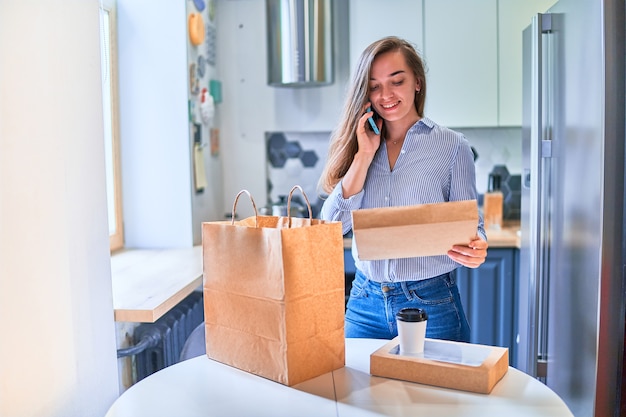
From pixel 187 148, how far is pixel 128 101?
11.4 inches

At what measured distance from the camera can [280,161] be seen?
11.4ft

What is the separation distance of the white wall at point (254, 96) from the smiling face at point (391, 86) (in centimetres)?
158

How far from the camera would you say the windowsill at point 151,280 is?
69.8 inches

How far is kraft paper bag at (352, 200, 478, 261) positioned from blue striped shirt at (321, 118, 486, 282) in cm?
42

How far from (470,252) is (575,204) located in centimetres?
75

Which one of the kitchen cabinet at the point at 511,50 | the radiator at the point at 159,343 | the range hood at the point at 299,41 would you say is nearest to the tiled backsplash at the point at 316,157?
the kitchen cabinet at the point at 511,50

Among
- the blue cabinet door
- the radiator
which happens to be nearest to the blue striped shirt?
the radiator

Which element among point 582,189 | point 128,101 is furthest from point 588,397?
point 128,101

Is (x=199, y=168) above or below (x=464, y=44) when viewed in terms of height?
below

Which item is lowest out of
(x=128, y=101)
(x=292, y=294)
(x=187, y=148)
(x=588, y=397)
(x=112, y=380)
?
(x=588, y=397)

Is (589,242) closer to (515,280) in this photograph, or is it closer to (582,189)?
(582,189)

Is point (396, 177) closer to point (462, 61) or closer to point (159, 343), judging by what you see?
point (159, 343)

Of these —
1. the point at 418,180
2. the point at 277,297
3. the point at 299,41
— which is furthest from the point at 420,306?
the point at 299,41

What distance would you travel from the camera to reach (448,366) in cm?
120
